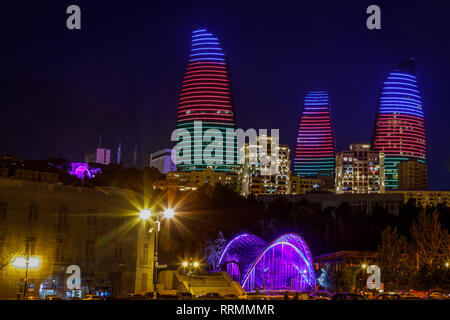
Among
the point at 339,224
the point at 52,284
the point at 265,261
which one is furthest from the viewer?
the point at 339,224

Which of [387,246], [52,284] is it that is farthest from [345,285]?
[52,284]

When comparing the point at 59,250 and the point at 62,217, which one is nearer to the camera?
the point at 59,250

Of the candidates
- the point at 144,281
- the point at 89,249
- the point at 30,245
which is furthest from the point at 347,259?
the point at 30,245

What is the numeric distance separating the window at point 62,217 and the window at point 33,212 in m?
2.37

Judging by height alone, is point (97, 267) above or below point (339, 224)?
below

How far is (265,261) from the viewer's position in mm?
86438

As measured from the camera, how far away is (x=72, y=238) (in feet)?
212

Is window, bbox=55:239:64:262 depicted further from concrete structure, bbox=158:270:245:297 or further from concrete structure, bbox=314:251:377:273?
concrete structure, bbox=314:251:377:273

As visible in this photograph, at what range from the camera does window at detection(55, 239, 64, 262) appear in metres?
63.0

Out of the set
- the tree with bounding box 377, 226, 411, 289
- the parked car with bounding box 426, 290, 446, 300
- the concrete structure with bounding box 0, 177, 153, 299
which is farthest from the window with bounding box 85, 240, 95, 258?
the tree with bounding box 377, 226, 411, 289

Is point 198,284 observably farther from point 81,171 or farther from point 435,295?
point 81,171

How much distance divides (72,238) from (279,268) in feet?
110
